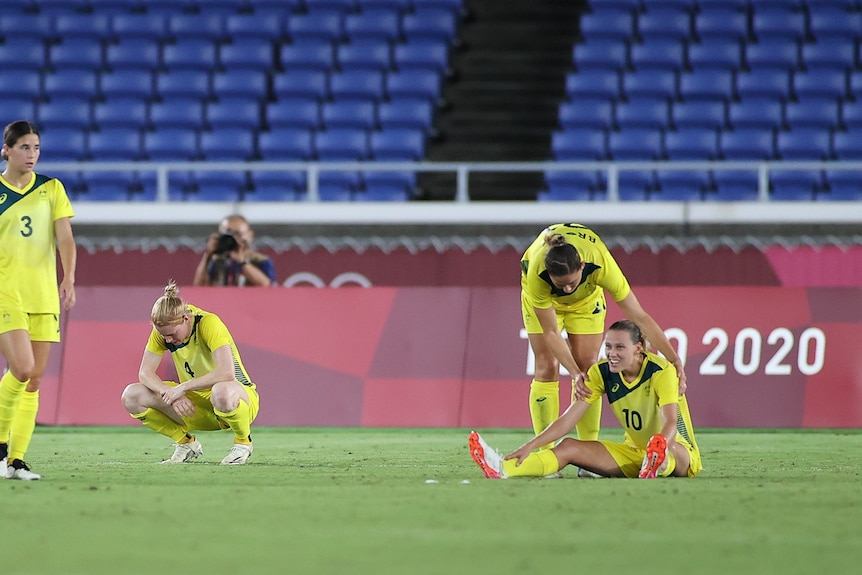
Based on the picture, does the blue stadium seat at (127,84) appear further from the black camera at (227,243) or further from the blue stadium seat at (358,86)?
the black camera at (227,243)

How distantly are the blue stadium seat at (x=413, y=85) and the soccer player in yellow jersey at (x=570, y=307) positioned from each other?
37.3 ft

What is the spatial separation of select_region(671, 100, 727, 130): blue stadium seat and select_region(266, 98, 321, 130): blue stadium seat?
4.98m

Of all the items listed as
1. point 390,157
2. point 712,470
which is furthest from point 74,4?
point 712,470

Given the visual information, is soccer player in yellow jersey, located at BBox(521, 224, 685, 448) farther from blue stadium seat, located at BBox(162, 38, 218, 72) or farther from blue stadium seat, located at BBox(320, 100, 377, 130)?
blue stadium seat, located at BBox(162, 38, 218, 72)

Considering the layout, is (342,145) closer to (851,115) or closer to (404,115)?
(404,115)

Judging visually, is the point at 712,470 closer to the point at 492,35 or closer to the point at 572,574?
the point at 572,574

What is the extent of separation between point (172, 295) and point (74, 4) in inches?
565

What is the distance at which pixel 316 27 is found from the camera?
2091 cm

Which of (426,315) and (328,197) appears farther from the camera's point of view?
(328,197)

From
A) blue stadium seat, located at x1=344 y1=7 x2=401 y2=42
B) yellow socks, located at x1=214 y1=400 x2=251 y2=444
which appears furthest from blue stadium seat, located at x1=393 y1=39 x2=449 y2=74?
yellow socks, located at x1=214 y1=400 x2=251 y2=444

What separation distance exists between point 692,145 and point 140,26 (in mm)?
8498

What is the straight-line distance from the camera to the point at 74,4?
71.4ft

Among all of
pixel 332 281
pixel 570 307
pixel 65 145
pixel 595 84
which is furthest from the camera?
pixel 595 84

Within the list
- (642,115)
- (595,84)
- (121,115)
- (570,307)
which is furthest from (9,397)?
(595,84)
